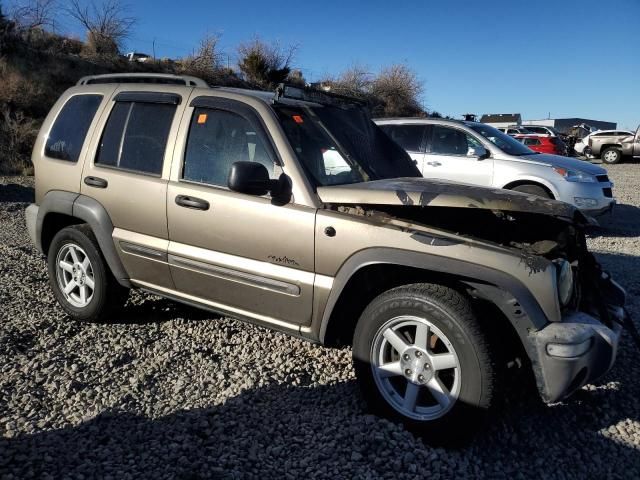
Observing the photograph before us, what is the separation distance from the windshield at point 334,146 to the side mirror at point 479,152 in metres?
4.95

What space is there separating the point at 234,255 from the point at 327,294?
716 millimetres

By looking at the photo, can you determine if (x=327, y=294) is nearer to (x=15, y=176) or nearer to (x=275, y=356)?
(x=275, y=356)

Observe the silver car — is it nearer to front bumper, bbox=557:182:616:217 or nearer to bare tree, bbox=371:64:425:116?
front bumper, bbox=557:182:616:217

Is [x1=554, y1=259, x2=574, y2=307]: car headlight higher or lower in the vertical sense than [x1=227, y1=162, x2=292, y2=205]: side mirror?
lower

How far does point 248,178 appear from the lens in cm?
312

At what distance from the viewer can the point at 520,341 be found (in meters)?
2.96

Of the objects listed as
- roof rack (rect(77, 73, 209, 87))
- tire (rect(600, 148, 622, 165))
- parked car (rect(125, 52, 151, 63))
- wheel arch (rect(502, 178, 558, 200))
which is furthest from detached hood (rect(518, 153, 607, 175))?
parked car (rect(125, 52, 151, 63))

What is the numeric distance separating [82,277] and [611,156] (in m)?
27.3

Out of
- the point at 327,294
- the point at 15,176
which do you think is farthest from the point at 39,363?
the point at 15,176

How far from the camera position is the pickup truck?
2531cm

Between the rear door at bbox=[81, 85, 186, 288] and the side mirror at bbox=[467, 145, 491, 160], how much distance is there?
6126 mm

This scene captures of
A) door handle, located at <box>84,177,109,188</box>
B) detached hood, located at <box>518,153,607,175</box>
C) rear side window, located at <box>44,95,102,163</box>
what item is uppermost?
rear side window, located at <box>44,95,102,163</box>

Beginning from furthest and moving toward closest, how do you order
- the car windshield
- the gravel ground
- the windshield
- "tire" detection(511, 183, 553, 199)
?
the car windshield, "tire" detection(511, 183, 553, 199), the windshield, the gravel ground

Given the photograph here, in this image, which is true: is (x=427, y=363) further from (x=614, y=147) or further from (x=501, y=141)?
(x=614, y=147)
